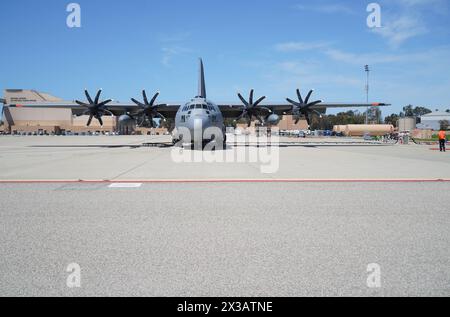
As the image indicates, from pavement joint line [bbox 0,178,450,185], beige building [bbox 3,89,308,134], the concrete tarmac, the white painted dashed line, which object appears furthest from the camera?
beige building [bbox 3,89,308,134]

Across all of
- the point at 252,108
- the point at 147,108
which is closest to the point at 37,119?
the point at 147,108

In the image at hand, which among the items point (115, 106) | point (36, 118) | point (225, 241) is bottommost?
point (225, 241)

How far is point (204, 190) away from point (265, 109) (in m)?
Answer: 27.8

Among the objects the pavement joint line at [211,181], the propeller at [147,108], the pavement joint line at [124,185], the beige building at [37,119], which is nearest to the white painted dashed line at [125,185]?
the pavement joint line at [124,185]

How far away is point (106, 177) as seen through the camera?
1248cm

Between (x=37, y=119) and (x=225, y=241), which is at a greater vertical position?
(x=37, y=119)

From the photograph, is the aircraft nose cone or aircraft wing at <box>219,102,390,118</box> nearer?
the aircraft nose cone

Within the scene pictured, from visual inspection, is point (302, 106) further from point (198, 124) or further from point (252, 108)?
point (198, 124)

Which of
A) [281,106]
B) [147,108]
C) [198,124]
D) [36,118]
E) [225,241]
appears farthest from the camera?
[36,118]

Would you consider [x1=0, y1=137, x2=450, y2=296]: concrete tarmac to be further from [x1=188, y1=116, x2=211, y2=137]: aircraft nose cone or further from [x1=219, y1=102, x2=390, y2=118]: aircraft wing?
[x1=219, y1=102, x2=390, y2=118]: aircraft wing

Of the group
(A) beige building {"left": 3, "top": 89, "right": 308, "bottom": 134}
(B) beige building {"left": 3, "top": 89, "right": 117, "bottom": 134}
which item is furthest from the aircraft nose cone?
(B) beige building {"left": 3, "top": 89, "right": 117, "bottom": 134}

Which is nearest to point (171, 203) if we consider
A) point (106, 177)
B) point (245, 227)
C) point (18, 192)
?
point (245, 227)

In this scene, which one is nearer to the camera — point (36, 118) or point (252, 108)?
point (252, 108)
